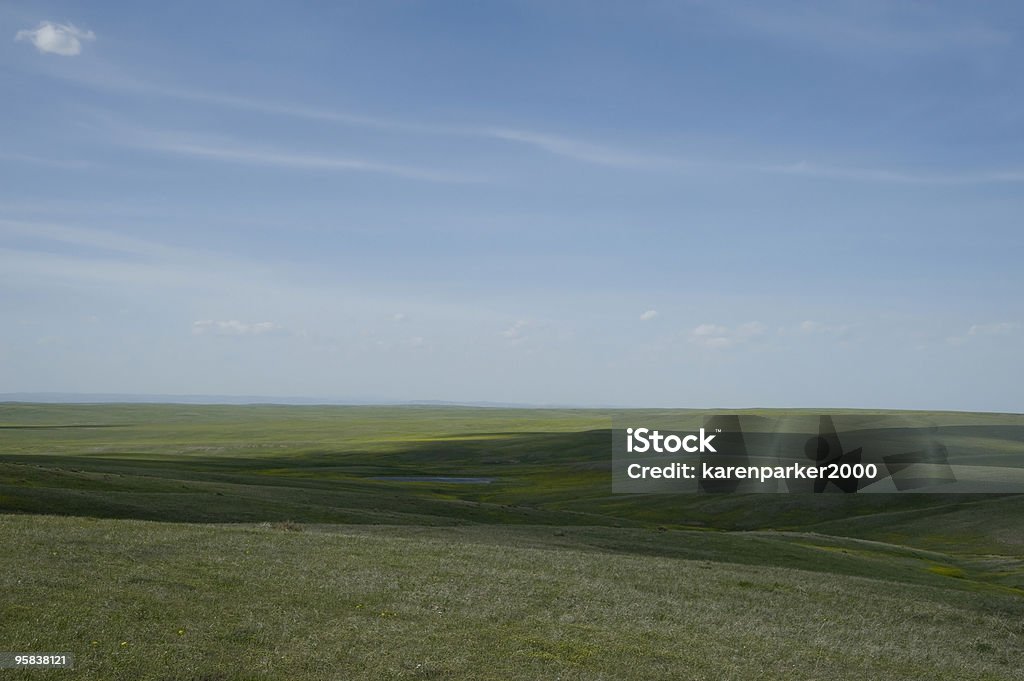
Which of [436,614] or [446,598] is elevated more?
[436,614]

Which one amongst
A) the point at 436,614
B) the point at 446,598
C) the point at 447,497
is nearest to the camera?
the point at 436,614

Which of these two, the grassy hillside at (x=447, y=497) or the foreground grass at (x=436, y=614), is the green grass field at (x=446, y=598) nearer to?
the foreground grass at (x=436, y=614)

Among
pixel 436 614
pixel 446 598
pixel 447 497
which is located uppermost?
pixel 436 614

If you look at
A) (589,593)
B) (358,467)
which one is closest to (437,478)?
(358,467)

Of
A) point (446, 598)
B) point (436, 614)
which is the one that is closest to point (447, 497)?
point (446, 598)

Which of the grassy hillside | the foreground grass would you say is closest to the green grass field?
the foreground grass

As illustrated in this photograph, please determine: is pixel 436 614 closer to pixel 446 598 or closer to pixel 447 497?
pixel 446 598

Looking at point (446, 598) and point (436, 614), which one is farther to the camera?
point (446, 598)

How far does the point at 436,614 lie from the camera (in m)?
26.0

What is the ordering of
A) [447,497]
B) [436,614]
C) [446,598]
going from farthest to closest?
1. [447,497]
2. [446,598]
3. [436,614]

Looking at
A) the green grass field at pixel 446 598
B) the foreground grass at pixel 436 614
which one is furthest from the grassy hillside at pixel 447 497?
the foreground grass at pixel 436 614

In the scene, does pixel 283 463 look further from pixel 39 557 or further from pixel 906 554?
pixel 39 557

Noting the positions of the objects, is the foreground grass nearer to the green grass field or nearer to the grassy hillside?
the green grass field

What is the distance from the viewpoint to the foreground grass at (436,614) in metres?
20.3
